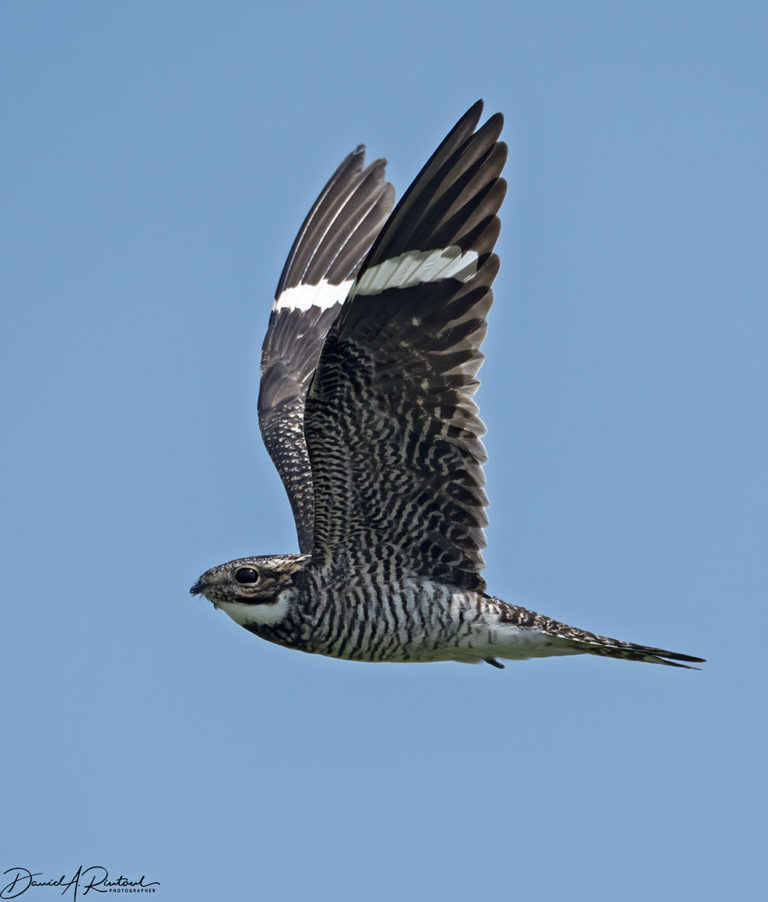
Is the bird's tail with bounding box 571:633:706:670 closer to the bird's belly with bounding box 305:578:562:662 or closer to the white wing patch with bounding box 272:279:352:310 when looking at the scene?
the bird's belly with bounding box 305:578:562:662

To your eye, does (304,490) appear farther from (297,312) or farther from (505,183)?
(505,183)

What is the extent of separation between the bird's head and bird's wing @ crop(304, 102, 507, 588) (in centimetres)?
25

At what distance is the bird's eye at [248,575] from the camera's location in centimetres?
846

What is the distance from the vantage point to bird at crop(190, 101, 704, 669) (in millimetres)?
7422

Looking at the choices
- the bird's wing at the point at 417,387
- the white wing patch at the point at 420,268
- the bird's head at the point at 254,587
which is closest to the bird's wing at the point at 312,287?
the bird's head at the point at 254,587

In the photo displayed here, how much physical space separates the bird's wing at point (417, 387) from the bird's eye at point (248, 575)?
39 cm

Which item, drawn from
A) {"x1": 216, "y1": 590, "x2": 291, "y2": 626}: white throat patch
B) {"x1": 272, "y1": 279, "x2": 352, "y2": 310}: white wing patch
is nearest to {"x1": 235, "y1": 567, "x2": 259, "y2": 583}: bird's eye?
{"x1": 216, "y1": 590, "x2": 291, "y2": 626}: white throat patch

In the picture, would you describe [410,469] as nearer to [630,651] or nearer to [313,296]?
[630,651]

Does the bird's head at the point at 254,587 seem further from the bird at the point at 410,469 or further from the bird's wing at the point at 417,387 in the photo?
the bird's wing at the point at 417,387

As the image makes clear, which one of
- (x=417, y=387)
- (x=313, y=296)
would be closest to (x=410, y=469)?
(x=417, y=387)

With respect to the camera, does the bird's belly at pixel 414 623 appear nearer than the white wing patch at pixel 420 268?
No

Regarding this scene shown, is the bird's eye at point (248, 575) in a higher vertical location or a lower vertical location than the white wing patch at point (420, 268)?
lower

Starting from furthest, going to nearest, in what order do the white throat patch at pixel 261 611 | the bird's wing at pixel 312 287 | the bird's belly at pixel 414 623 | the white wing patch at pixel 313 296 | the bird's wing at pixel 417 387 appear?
1. the white wing patch at pixel 313 296
2. the bird's wing at pixel 312 287
3. the white throat patch at pixel 261 611
4. the bird's belly at pixel 414 623
5. the bird's wing at pixel 417 387

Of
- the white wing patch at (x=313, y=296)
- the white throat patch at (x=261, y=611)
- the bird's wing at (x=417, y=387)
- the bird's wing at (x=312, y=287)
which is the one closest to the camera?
the bird's wing at (x=417, y=387)
